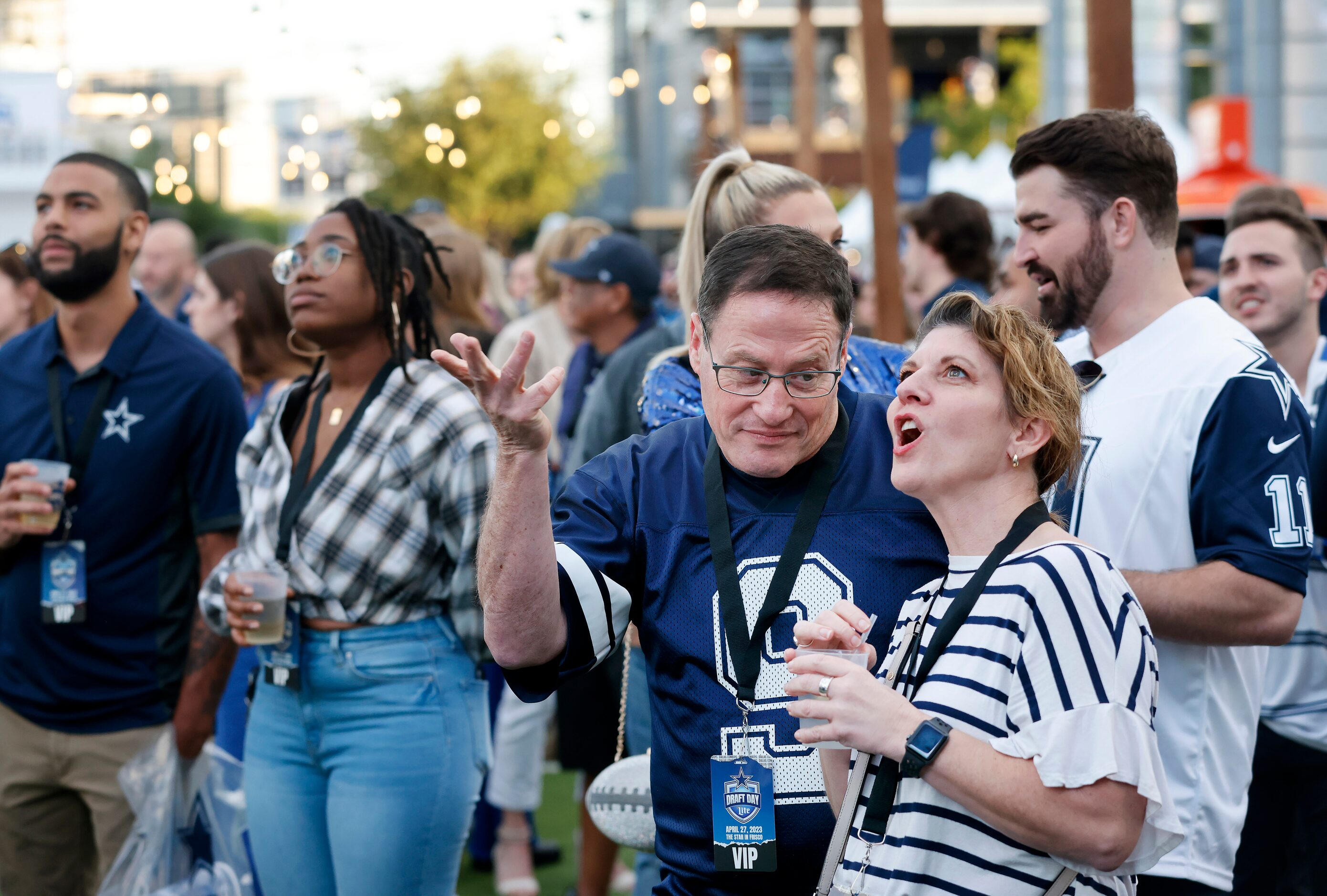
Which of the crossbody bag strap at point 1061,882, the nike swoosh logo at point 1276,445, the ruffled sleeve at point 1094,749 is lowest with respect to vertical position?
the crossbody bag strap at point 1061,882

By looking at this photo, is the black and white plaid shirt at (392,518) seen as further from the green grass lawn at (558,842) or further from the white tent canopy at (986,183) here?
the white tent canopy at (986,183)

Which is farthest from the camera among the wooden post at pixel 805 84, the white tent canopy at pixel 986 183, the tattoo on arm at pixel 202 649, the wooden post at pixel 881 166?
the wooden post at pixel 805 84

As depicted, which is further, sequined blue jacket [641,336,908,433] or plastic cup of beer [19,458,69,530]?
plastic cup of beer [19,458,69,530]

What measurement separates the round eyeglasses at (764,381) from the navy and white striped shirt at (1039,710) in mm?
511

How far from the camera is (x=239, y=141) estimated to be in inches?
1001

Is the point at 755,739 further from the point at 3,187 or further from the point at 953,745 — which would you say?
the point at 3,187

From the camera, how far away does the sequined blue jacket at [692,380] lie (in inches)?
121

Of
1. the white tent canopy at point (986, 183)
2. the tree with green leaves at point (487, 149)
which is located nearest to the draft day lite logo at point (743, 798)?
the white tent canopy at point (986, 183)

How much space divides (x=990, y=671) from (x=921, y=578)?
37 cm

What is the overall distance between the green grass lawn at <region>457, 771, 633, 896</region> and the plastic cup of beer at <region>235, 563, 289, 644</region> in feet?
7.85

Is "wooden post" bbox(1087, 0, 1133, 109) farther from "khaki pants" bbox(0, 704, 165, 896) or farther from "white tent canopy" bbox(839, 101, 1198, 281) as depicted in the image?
"white tent canopy" bbox(839, 101, 1198, 281)

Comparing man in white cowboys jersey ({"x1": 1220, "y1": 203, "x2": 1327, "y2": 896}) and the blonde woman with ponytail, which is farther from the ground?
the blonde woman with ponytail

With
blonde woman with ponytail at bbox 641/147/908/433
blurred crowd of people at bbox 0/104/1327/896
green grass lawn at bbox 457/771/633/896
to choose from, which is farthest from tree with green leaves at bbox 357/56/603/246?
blonde woman with ponytail at bbox 641/147/908/433

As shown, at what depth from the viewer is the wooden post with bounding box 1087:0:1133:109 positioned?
4410mm
